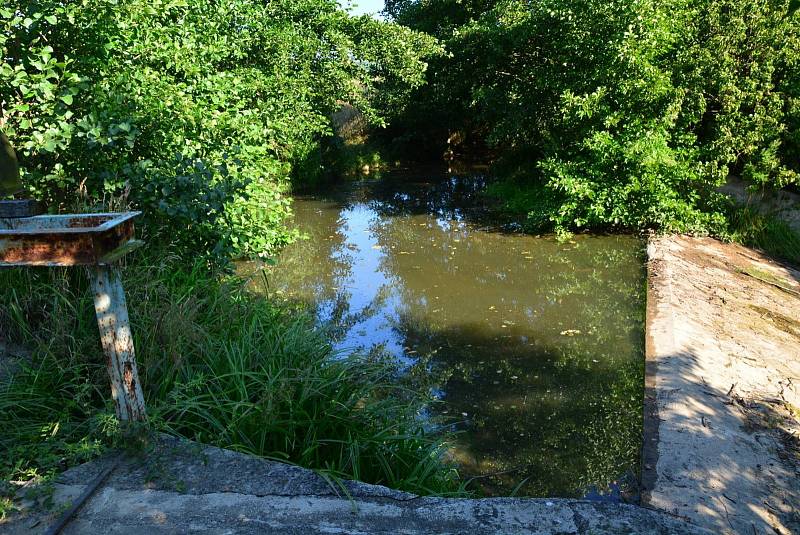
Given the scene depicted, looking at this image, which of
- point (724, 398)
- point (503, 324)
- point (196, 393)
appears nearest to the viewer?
point (196, 393)

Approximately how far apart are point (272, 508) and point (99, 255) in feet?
4.41

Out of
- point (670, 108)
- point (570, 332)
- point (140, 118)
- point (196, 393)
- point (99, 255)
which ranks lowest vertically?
point (570, 332)

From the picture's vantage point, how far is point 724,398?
4875mm

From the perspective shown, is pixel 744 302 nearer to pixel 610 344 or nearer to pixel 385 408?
pixel 610 344

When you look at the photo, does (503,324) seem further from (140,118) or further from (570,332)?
(140,118)

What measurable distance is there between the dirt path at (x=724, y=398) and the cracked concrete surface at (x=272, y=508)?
973 mm

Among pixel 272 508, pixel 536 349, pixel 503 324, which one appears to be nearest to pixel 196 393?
pixel 272 508

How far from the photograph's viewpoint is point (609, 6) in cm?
980

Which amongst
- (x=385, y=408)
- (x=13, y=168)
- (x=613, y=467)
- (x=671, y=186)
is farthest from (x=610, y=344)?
(x=13, y=168)

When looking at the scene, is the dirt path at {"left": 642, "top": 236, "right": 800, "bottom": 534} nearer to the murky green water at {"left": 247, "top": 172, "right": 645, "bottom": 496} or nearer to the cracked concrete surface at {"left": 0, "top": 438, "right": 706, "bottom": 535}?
the murky green water at {"left": 247, "top": 172, "right": 645, "bottom": 496}

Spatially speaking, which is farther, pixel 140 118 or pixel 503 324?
pixel 503 324

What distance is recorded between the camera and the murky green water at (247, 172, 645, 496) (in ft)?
14.8

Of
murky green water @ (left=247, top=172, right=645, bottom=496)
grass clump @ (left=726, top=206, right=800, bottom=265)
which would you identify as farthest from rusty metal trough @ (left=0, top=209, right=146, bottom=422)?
grass clump @ (left=726, top=206, right=800, bottom=265)

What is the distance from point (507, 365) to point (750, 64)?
6.73m
